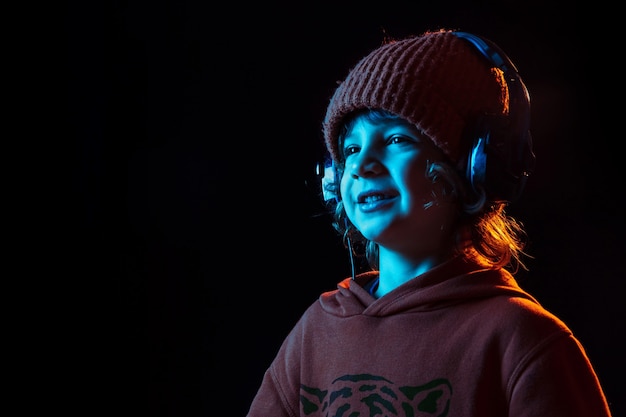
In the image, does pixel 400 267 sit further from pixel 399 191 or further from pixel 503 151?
pixel 503 151

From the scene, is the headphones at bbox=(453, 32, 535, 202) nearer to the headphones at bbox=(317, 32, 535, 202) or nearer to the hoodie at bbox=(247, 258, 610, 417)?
the headphones at bbox=(317, 32, 535, 202)

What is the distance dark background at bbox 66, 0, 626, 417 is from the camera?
1574mm

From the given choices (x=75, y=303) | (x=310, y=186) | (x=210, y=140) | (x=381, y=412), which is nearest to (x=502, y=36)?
(x=310, y=186)

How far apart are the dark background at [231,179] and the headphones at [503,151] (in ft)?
1.87

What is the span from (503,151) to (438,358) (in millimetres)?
304

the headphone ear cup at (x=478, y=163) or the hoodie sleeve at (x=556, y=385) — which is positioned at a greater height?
the headphone ear cup at (x=478, y=163)

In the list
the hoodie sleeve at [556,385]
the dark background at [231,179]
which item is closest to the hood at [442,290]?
the hoodie sleeve at [556,385]

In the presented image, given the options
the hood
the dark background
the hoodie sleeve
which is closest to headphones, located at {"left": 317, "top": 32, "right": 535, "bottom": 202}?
the hood

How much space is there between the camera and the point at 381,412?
1.00 meters

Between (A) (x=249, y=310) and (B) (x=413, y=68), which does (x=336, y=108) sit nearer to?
(B) (x=413, y=68)

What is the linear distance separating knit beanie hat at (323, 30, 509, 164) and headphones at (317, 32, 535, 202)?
32mm

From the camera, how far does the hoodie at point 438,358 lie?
94 centimetres

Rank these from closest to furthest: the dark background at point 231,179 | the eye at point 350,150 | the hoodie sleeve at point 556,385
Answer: the hoodie sleeve at point 556,385 → the eye at point 350,150 → the dark background at point 231,179

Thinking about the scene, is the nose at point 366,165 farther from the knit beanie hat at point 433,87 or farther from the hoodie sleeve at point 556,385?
the hoodie sleeve at point 556,385
